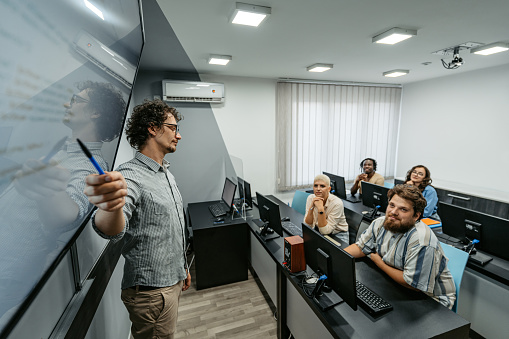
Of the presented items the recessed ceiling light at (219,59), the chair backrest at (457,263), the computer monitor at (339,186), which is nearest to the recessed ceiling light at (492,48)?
the computer monitor at (339,186)

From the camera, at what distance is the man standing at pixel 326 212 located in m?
2.38

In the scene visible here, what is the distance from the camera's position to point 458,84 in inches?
164

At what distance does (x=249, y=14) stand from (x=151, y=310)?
2057 mm

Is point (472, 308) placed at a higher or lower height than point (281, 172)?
lower

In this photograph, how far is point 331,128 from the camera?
15.9ft

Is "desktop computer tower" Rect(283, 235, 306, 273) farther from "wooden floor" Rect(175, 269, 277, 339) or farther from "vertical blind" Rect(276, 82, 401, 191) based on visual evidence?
"vertical blind" Rect(276, 82, 401, 191)

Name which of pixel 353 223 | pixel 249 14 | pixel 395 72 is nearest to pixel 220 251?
pixel 353 223

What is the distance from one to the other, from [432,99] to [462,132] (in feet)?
2.75

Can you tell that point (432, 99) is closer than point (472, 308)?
No

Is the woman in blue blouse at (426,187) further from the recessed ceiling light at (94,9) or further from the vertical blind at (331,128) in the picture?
→ the recessed ceiling light at (94,9)

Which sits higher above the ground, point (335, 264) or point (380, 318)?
point (335, 264)

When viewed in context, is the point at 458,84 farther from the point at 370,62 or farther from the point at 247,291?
the point at 247,291

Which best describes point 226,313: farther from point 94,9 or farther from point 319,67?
point 319,67

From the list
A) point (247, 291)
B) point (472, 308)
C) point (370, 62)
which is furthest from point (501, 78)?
point (247, 291)
